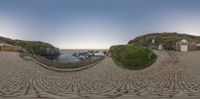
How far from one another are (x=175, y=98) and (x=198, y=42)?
43.6m

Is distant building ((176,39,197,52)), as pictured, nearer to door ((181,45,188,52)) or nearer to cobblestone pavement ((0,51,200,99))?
door ((181,45,188,52))

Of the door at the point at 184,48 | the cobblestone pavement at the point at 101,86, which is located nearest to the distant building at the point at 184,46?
the door at the point at 184,48

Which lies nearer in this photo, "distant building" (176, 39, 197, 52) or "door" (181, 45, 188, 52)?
"door" (181, 45, 188, 52)

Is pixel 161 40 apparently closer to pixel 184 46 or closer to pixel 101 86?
pixel 184 46

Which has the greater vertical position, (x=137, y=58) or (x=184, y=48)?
(x=184, y=48)

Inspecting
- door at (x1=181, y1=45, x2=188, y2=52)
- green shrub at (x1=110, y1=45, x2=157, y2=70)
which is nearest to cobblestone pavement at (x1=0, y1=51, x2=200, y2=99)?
green shrub at (x1=110, y1=45, x2=157, y2=70)

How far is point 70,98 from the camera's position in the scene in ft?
23.9

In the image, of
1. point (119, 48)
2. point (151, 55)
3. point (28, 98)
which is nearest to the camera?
point (28, 98)

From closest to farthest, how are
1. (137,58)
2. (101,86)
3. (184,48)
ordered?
(101,86)
(137,58)
(184,48)

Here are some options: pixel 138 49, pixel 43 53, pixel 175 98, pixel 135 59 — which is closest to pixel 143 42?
pixel 138 49

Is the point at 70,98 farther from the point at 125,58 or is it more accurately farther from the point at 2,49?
the point at 2,49

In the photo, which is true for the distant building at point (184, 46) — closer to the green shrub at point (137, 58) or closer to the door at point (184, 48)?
the door at point (184, 48)

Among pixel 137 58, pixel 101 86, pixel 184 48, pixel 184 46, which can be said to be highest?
pixel 184 46

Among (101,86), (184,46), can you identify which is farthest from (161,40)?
(101,86)
